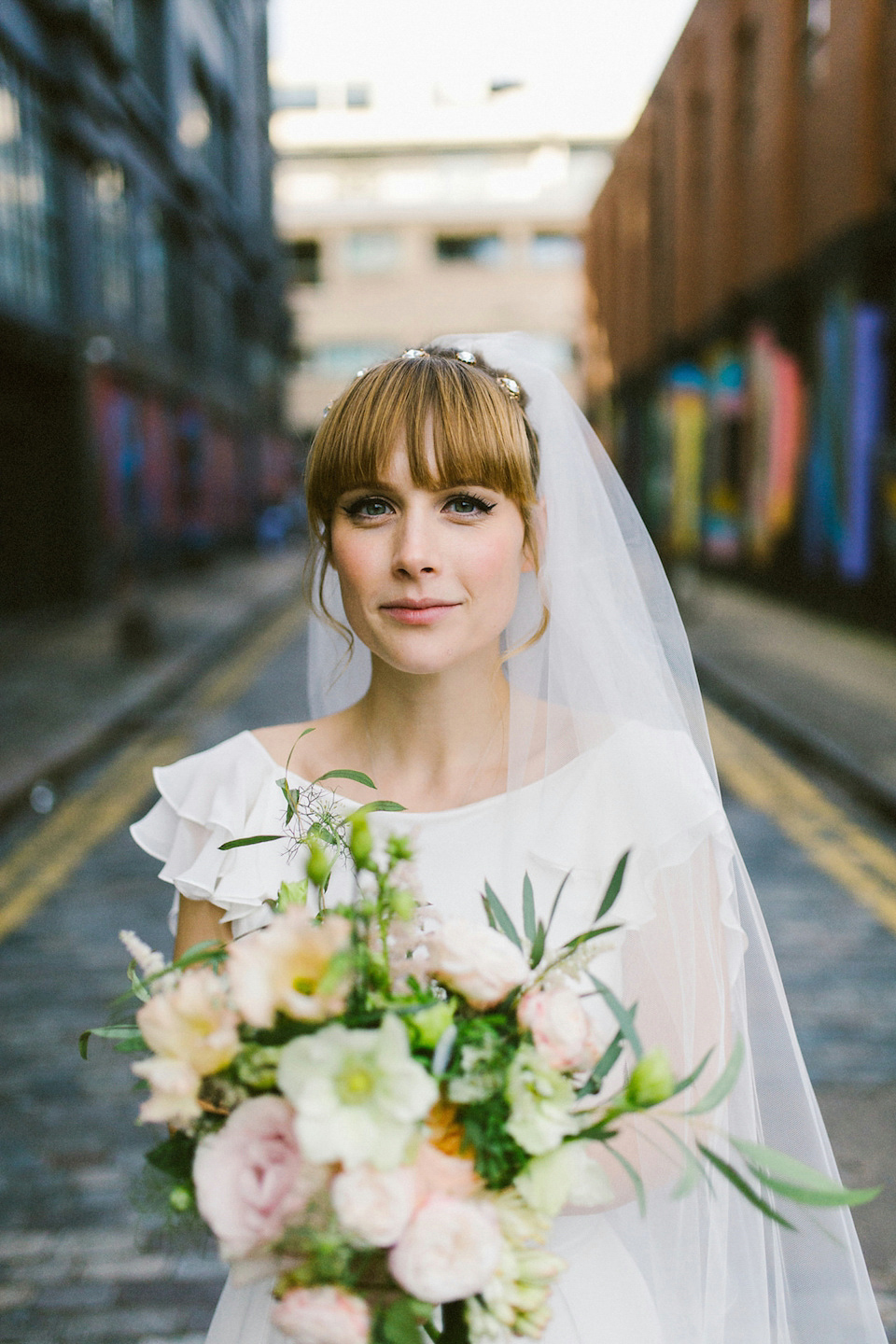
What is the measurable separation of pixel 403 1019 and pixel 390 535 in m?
0.84

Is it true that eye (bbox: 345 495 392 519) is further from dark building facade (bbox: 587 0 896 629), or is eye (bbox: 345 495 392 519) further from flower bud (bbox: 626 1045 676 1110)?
dark building facade (bbox: 587 0 896 629)

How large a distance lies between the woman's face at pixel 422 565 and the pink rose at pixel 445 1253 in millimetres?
897

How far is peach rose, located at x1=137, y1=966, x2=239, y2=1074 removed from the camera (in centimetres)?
105

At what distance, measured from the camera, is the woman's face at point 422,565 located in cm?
172

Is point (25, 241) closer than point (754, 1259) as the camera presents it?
No

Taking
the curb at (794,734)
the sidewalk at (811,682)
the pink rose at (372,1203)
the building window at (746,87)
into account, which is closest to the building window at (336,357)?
the building window at (746,87)

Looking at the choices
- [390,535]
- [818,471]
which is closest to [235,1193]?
[390,535]

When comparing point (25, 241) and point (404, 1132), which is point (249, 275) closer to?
point (25, 241)

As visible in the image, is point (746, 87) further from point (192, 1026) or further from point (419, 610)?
point (192, 1026)

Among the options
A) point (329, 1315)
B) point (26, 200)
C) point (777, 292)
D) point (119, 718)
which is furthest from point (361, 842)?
point (777, 292)

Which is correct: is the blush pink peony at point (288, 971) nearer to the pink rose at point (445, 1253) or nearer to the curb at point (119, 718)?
the pink rose at point (445, 1253)

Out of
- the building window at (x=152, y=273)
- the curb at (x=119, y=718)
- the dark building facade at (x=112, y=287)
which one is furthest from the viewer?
the building window at (x=152, y=273)

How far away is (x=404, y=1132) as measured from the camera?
0.96 m

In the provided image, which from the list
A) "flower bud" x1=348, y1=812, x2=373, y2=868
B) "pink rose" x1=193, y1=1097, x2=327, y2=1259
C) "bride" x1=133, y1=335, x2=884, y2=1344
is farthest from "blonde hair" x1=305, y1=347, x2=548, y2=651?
"pink rose" x1=193, y1=1097, x2=327, y2=1259
